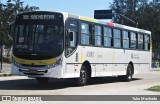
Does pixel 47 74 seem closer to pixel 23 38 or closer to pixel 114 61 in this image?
pixel 23 38

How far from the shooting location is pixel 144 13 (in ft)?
307

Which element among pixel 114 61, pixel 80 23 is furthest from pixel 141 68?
pixel 80 23

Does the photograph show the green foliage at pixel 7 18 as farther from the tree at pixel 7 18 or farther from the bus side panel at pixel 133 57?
the bus side panel at pixel 133 57

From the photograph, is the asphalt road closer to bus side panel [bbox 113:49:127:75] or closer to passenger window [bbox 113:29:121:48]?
bus side panel [bbox 113:49:127:75]

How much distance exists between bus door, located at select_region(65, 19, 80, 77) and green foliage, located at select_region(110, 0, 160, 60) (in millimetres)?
70177

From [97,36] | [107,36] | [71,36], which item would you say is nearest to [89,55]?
[97,36]

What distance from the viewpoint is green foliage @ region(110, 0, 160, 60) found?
91312 mm

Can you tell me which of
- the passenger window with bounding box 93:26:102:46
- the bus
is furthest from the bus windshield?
the passenger window with bounding box 93:26:102:46

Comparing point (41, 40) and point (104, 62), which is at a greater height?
point (41, 40)

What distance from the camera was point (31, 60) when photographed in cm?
1919

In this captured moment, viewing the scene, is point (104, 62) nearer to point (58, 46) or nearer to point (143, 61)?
point (58, 46)

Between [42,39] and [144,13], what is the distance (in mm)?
76282

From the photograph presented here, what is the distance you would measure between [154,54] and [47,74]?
7768cm

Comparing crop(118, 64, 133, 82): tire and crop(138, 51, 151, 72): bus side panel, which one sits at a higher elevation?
crop(138, 51, 151, 72): bus side panel
